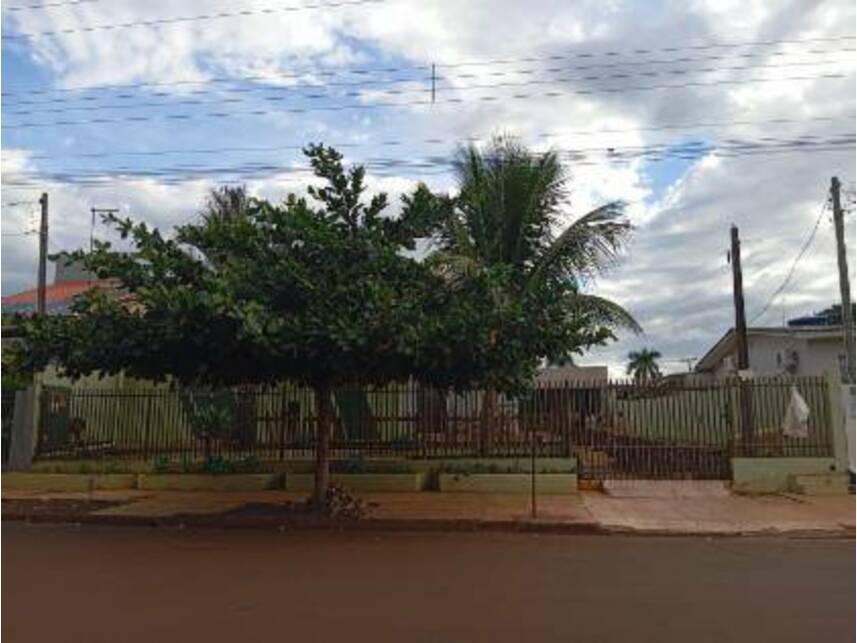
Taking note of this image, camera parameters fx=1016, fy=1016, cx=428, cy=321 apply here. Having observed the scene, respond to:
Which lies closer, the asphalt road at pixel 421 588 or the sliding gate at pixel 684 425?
the asphalt road at pixel 421 588

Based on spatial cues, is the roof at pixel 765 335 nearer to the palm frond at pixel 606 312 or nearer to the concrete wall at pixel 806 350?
the concrete wall at pixel 806 350

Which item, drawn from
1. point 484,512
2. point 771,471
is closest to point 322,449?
point 484,512

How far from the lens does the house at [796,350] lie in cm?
2872

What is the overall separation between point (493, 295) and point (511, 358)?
0.99m

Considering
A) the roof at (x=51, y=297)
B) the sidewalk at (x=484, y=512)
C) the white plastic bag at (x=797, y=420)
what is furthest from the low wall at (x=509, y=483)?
the roof at (x=51, y=297)

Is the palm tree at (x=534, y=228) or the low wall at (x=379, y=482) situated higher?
the palm tree at (x=534, y=228)

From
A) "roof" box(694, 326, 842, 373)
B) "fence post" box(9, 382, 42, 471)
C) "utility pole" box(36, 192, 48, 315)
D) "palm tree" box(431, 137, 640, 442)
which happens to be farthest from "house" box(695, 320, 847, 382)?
"utility pole" box(36, 192, 48, 315)

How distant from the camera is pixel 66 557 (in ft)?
38.2

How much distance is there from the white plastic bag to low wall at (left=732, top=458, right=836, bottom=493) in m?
0.48

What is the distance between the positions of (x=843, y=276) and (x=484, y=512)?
14445mm

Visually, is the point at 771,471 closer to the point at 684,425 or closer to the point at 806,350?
the point at 684,425

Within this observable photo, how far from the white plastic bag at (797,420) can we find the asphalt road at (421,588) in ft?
18.4

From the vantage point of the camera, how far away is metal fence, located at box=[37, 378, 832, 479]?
64.1 ft

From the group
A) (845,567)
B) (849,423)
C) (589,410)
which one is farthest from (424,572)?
(849,423)
